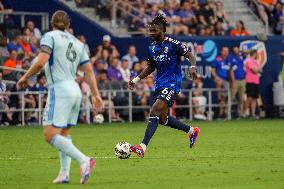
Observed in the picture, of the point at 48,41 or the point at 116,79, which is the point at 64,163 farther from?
the point at 116,79

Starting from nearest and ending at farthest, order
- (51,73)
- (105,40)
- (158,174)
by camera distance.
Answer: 1. (51,73)
2. (158,174)
3. (105,40)

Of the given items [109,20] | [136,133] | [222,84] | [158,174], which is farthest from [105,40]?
[158,174]

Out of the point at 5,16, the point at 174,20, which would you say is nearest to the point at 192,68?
the point at 5,16

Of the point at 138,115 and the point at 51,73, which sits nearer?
the point at 51,73

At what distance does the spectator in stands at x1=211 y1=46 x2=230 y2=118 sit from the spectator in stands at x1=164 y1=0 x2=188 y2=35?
4.96 feet

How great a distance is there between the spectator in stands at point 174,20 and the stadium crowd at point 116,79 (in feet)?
0.36

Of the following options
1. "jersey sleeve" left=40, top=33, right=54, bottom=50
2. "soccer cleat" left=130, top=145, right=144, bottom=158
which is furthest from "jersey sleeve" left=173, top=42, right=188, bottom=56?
"jersey sleeve" left=40, top=33, right=54, bottom=50

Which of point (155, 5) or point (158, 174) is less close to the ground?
point (155, 5)

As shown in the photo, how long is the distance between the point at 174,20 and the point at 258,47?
3.35 metres

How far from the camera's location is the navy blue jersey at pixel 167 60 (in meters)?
18.5

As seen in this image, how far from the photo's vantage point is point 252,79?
34906mm

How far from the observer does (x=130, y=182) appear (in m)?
13.4

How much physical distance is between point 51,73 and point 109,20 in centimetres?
2224

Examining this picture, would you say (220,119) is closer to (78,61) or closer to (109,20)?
(109,20)
